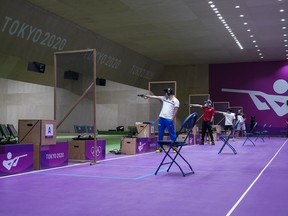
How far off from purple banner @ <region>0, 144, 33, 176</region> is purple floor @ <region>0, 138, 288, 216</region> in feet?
0.77

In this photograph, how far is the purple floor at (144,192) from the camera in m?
3.26

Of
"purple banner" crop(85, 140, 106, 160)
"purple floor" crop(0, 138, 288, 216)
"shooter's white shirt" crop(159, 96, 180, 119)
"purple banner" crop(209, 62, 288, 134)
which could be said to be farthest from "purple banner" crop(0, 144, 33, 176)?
"purple banner" crop(209, 62, 288, 134)

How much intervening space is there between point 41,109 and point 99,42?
9391 millimetres

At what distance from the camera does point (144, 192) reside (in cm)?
409

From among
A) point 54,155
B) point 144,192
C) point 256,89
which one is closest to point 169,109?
point 54,155

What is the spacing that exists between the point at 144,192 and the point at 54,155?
9.38ft

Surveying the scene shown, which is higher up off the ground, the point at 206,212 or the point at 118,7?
the point at 118,7

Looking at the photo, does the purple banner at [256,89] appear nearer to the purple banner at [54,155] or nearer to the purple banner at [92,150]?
the purple banner at [92,150]

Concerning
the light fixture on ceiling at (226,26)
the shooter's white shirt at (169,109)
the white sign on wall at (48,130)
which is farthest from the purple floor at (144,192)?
the light fixture on ceiling at (226,26)

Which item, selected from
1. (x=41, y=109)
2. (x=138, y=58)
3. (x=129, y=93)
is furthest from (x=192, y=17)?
(x=41, y=109)

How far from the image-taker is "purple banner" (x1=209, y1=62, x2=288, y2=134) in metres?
25.4

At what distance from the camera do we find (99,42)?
18.7m

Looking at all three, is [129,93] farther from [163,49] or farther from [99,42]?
[99,42]

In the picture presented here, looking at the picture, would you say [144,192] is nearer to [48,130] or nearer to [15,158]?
[15,158]
